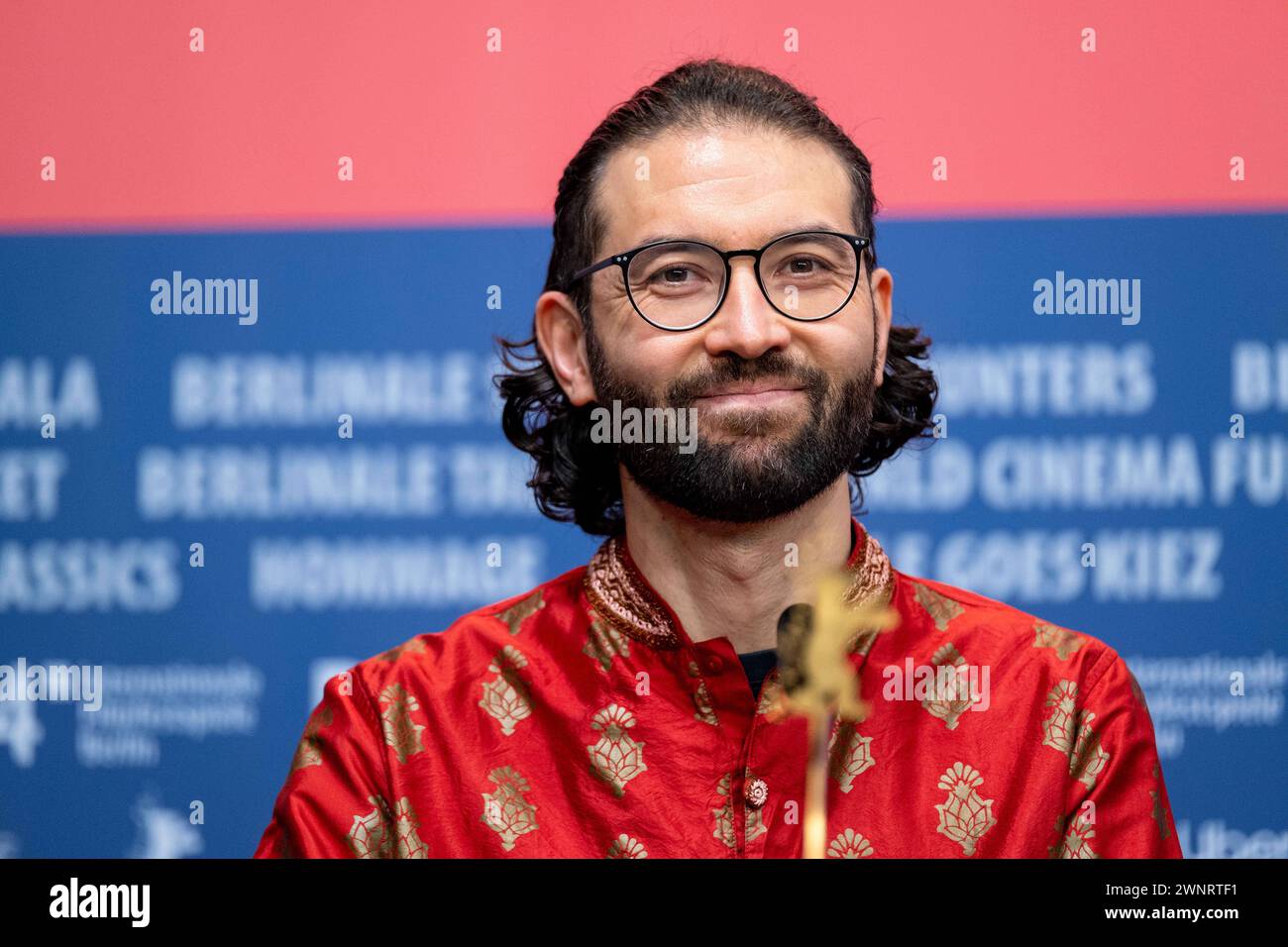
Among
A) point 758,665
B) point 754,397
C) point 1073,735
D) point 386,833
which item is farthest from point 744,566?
point 386,833

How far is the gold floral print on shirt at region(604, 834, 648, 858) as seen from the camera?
1754mm

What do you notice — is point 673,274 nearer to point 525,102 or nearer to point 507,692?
point 507,692

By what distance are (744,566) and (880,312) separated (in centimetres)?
45

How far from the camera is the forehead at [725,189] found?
1.81 meters

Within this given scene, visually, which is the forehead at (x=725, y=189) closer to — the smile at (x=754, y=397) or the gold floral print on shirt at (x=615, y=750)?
the smile at (x=754, y=397)

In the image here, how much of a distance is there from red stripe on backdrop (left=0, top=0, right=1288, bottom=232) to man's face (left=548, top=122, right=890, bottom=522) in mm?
784

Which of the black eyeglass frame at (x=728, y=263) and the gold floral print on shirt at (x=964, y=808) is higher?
the black eyeglass frame at (x=728, y=263)

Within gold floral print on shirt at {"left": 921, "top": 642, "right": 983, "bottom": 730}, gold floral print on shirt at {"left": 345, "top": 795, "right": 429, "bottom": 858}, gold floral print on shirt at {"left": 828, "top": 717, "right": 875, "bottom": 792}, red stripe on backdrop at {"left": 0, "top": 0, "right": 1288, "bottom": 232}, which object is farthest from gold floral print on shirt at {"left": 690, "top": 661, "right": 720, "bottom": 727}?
red stripe on backdrop at {"left": 0, "top": 0, "right": 1288, "bottom": 232}

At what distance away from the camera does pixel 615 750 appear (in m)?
1.83

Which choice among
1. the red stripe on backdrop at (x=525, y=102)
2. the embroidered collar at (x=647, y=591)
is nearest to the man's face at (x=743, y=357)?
the embroidered collar at (x=647, y=591)
